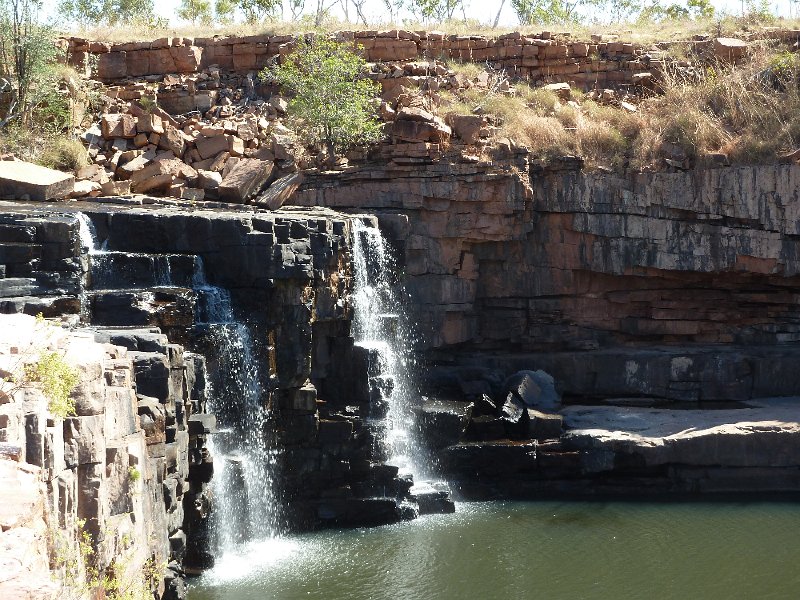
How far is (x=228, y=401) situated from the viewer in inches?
621

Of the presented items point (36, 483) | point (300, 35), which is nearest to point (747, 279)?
point (300, 35)

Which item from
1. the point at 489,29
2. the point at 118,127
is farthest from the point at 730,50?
the point at 118,127

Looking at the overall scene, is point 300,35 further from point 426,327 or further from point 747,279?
point 747,279

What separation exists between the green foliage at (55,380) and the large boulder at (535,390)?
1340 centimetres

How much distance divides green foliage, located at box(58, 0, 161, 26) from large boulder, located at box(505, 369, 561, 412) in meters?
22.1

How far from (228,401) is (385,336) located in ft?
16.2

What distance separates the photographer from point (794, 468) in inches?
734

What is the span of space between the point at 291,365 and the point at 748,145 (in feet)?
40.6

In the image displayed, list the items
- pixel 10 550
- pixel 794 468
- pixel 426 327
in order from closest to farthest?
pixel 10 550
pixel 794 468
pixel 426 327

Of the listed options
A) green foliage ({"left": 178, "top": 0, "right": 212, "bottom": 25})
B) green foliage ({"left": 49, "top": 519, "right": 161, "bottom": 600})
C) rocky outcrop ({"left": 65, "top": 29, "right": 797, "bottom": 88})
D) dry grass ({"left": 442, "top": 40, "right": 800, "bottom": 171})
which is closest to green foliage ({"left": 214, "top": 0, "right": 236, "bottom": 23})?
green foliage ({"left": 178, "top": 0, "right": 212, "bottom": 25})

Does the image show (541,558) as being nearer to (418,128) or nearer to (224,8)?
(418,128)

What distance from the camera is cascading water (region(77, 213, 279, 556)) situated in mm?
15375

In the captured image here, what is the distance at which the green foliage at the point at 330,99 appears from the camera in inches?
902

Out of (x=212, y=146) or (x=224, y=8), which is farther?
(x=224, y=8)
